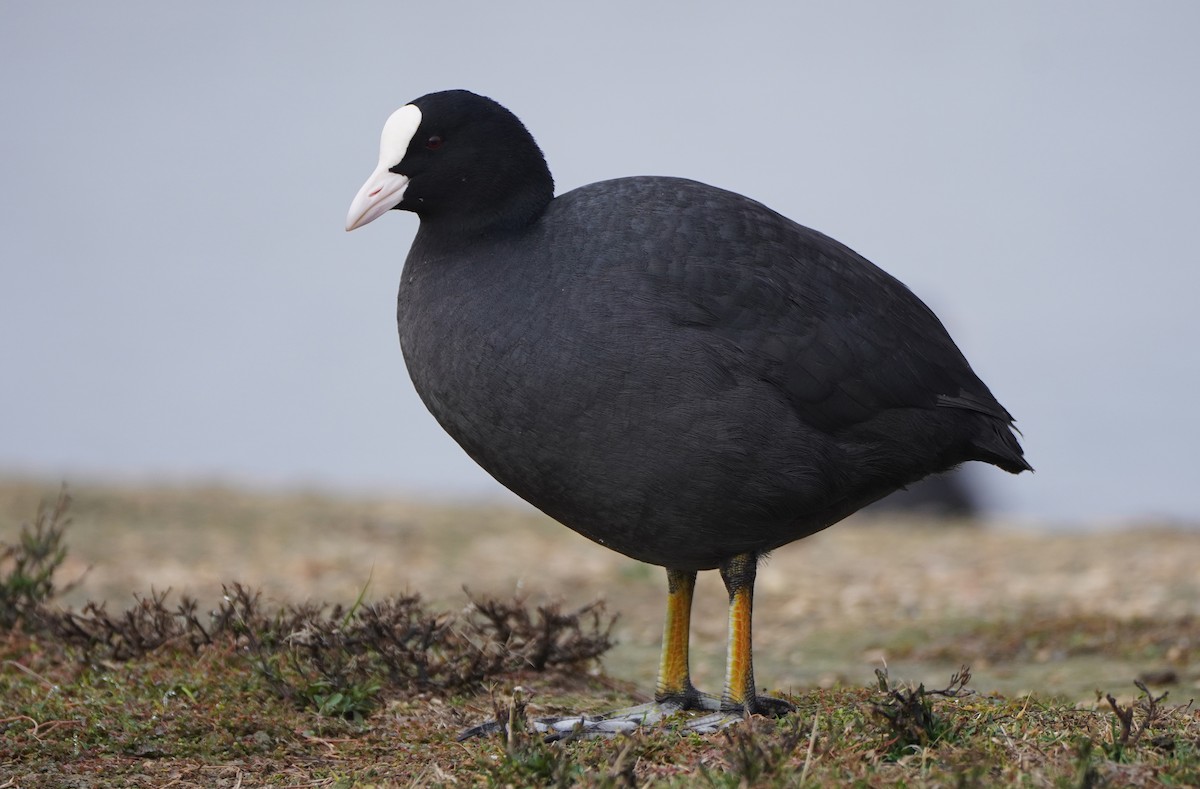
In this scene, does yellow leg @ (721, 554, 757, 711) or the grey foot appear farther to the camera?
yellow leg @ (721, 554, 757, 711)

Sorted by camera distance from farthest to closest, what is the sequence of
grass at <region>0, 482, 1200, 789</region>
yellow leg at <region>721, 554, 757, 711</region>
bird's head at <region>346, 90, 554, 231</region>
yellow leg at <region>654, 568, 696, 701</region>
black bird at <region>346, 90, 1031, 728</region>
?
yellow leg at <region>654, 568, 696, 701</region> → bird's head at <region>346, 90, 554, 231</region> → yellow leg at <region>721, 554, 757, 711</region> → black bird at <region>346, 90, 1031, 728</region> → grass at <region>0, 482, 1200, 789</region>

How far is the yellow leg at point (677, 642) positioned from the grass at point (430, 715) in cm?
36

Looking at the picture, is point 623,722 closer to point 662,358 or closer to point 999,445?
point 662,358

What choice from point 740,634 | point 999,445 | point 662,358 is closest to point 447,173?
point 662,358

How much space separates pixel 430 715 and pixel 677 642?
860 mm

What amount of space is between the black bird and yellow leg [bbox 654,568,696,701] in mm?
46

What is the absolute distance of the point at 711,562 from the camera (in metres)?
4.34

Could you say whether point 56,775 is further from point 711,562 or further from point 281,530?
point 281,530

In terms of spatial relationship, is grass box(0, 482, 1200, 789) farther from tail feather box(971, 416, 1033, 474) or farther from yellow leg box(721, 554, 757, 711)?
tail feather box(971, 416, 1033, 474)

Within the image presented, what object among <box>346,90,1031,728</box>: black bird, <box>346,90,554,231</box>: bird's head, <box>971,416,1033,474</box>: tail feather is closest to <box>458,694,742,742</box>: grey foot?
<box>346,90,1031,728</box>: black bird

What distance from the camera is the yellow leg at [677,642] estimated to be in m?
4.68

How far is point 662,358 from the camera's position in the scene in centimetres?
402

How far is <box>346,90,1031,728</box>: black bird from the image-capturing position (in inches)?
158

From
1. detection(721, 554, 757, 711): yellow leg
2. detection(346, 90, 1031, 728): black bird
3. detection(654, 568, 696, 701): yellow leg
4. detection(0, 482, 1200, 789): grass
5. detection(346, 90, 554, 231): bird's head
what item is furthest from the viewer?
detection(654, 568, 696, 701): yellow leg
